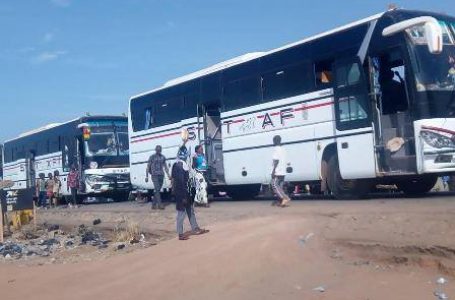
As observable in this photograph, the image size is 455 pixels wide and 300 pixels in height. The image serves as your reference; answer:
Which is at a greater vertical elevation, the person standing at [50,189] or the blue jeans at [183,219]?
the person standing at [50,189]

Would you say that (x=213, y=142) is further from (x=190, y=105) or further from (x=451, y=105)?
(x=451, y=105)

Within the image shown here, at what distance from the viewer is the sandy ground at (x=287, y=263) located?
7.24 meters

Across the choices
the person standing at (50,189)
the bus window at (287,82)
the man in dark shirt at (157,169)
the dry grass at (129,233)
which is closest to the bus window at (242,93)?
the bus window at (287,82)

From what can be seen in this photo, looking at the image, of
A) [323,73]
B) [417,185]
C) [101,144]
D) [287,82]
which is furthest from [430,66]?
[101,144]

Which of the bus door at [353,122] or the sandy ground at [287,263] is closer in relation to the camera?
the sandy ground at [287,263]

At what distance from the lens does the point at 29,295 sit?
9312mm

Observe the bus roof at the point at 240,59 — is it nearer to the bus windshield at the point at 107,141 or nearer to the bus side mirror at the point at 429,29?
the bus side mirror at the point at 429,29

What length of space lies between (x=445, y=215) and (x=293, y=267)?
232 centimetres

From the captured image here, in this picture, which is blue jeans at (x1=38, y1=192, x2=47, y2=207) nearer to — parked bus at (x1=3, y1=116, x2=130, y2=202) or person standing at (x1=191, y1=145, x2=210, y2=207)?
parked bus at (x1=3, y1=116, x2=130, y2=202)

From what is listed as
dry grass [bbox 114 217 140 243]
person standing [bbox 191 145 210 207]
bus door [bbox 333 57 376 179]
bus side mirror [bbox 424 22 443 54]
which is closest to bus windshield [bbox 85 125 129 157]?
person standing [bbox 191 145 210 207]

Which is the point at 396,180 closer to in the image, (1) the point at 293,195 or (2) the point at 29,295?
(1) the point at 293,195

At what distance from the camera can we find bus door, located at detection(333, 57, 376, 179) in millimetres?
12352

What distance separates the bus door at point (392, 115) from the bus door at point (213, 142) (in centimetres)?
601

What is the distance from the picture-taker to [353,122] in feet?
41.7
